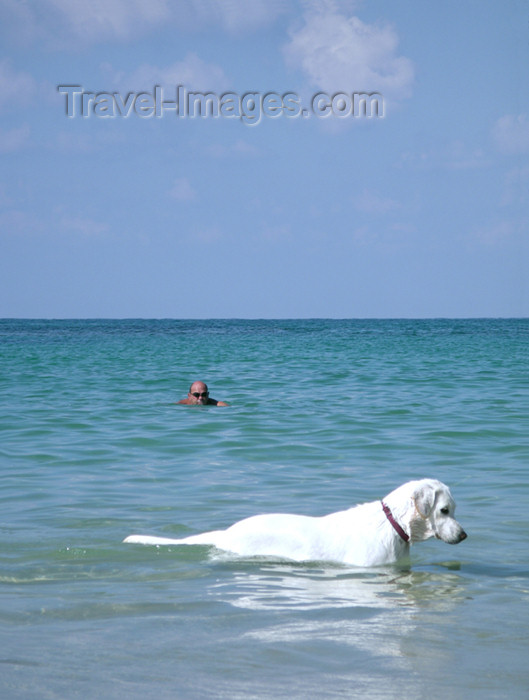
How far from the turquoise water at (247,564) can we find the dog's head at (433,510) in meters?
0.36

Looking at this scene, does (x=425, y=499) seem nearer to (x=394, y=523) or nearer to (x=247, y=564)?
(x=394, y=523)

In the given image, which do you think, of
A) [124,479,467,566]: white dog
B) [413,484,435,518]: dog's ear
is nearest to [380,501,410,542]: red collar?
[124,479,467,566]: white dog

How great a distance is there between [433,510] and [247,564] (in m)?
1.43

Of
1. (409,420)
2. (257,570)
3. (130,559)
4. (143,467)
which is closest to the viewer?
(257,570)

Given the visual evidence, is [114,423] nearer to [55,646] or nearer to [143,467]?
[143,467]

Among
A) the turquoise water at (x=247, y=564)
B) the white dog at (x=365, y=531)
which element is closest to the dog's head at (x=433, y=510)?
the white dog at (x=365, y=531)

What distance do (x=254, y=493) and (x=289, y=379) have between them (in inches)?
592

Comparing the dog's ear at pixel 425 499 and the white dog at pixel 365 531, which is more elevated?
the dog's ear at pixel 425 499

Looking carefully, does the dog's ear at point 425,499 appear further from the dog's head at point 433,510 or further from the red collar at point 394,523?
the red collar at point 394,523

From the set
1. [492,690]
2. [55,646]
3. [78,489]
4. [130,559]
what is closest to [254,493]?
[78,489]

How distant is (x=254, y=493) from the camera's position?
9.62 meters

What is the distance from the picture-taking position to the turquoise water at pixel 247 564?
15.0 ft

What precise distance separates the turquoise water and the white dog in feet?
0.38

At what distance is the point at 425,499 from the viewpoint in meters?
6.50
